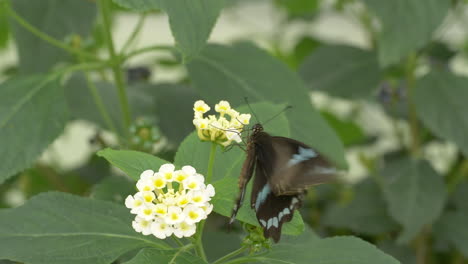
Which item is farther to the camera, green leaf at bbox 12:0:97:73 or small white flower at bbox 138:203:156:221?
green leaf at bbox 12:0:97:73

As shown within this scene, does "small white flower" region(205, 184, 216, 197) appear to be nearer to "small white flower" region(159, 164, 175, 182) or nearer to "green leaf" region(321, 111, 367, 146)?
"small white flower" region(159, 164, 175, 182)

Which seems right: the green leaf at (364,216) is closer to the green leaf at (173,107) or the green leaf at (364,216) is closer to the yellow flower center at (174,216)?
the green leaf at (173,107)

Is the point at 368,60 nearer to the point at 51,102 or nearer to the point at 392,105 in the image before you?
the point at 392,105

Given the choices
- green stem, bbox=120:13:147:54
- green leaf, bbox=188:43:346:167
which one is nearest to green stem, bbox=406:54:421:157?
green leaf, bbox=188:43:346:167

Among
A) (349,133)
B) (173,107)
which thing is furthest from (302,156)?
(349,133)

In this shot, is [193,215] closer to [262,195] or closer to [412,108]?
[262,195]

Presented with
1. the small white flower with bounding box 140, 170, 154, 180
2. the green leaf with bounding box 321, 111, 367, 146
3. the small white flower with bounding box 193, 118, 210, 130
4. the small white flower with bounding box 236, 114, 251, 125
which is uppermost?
the small white flower with bounding box 236, 114, 251, 125

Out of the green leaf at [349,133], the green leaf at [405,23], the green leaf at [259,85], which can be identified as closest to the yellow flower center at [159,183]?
the green leaf at [259,85]
